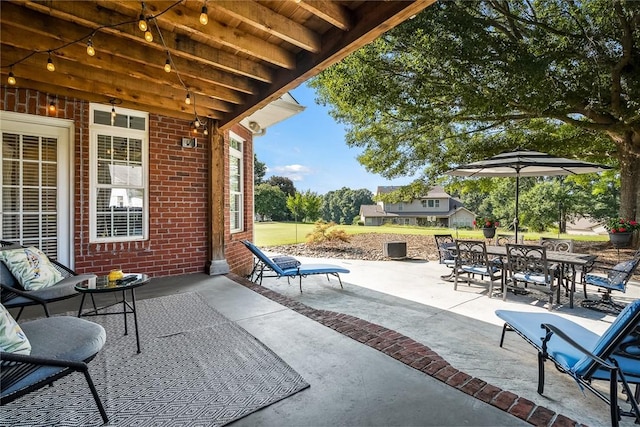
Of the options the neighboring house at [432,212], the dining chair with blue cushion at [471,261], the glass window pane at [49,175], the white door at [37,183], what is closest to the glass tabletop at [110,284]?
the white door at [37,183]


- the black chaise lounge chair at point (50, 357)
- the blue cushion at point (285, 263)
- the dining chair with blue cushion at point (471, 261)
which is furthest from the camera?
the blue cushion at point (285, 263)

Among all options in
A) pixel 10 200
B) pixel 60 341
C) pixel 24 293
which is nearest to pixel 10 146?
pixel 10 200

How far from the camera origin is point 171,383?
Answer: 214cm

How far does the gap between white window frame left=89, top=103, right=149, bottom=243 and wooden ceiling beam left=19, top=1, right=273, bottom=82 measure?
6.42 feet

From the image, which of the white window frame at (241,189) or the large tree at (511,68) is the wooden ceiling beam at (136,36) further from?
the large tree at (511,68)

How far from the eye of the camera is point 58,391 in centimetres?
206

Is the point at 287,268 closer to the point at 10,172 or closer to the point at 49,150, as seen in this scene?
the point at 49,150

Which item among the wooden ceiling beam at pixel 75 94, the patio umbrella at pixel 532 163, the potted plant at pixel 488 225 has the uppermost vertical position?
the wooden ceiling beam at pixel 75 94

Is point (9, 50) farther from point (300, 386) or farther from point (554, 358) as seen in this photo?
point (554, 358)

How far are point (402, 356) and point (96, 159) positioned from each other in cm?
508

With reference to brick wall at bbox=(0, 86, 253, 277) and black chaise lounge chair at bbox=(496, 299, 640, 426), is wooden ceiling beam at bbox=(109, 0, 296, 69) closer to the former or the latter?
brick wall at bbox=(0, 86, 253, 277)

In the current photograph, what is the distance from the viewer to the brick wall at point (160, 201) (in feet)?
14.7

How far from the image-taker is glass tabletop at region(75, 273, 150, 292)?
8.55 feet

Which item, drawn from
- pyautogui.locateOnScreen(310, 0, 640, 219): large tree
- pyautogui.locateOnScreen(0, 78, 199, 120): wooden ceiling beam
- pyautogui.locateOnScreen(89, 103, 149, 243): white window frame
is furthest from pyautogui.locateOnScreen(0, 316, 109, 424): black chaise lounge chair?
pyautogui.locateOnScreen(310, 0, 640, 219): large tree
